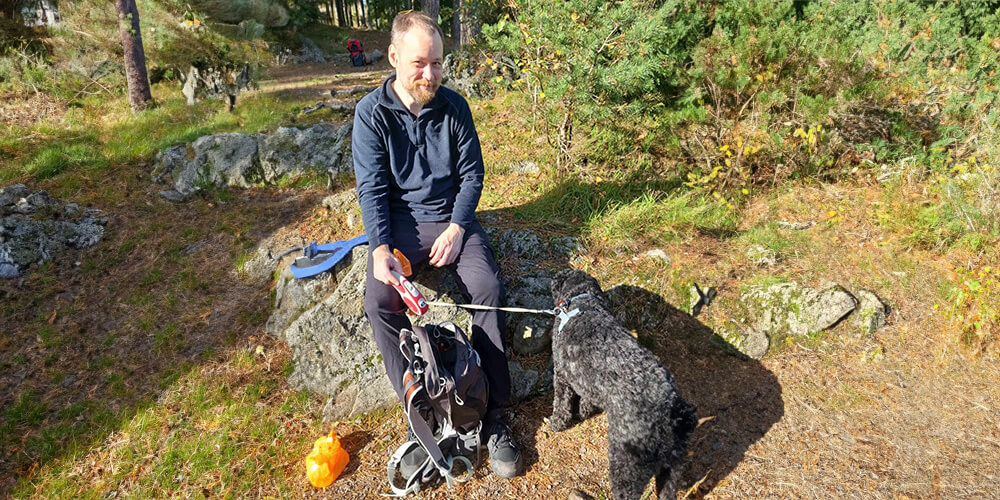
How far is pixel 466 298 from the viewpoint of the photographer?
3.34m

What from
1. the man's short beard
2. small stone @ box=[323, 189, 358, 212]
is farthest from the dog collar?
small stone @ box=[323, 189, 358, 212]

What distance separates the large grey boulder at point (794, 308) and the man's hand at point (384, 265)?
2775 millimetres

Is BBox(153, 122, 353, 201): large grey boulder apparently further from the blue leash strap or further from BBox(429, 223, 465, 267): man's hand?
BBox(429, 223, 465, 267): man's hand

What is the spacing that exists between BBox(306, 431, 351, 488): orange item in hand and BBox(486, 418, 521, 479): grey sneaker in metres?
0.92

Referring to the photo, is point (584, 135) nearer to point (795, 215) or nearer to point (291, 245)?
point (795, 215)

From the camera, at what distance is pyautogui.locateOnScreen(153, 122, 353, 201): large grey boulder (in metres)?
6.33

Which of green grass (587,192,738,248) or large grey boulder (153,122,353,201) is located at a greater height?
large grey boulder (153,122,353,201)

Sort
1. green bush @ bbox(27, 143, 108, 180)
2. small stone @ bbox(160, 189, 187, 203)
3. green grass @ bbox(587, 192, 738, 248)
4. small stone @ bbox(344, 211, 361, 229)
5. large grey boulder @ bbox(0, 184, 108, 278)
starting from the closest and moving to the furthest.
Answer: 1. green grass @ bbox(587, 192, 738, 248)
2. large grey boulder @ bbox(0, 184, 108, 278)
3. small stone @ bbox(344, 211, 361, 229)
4. small stone @ bbox(160, 189, 187, 203)
5. green bush @ bbox(27, 143, 108, 180)

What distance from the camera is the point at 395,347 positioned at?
3.01 m

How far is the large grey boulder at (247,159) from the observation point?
20.8ft

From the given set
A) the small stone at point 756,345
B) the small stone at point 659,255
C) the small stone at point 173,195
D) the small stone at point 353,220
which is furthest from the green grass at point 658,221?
the small stone at point 173,195

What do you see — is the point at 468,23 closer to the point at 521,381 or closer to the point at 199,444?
the point at 521,381

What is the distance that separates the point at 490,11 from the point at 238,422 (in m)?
7.31

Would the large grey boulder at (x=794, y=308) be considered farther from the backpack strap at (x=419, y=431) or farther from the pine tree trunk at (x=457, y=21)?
the pine tree trunk at (x=457, y=21)
